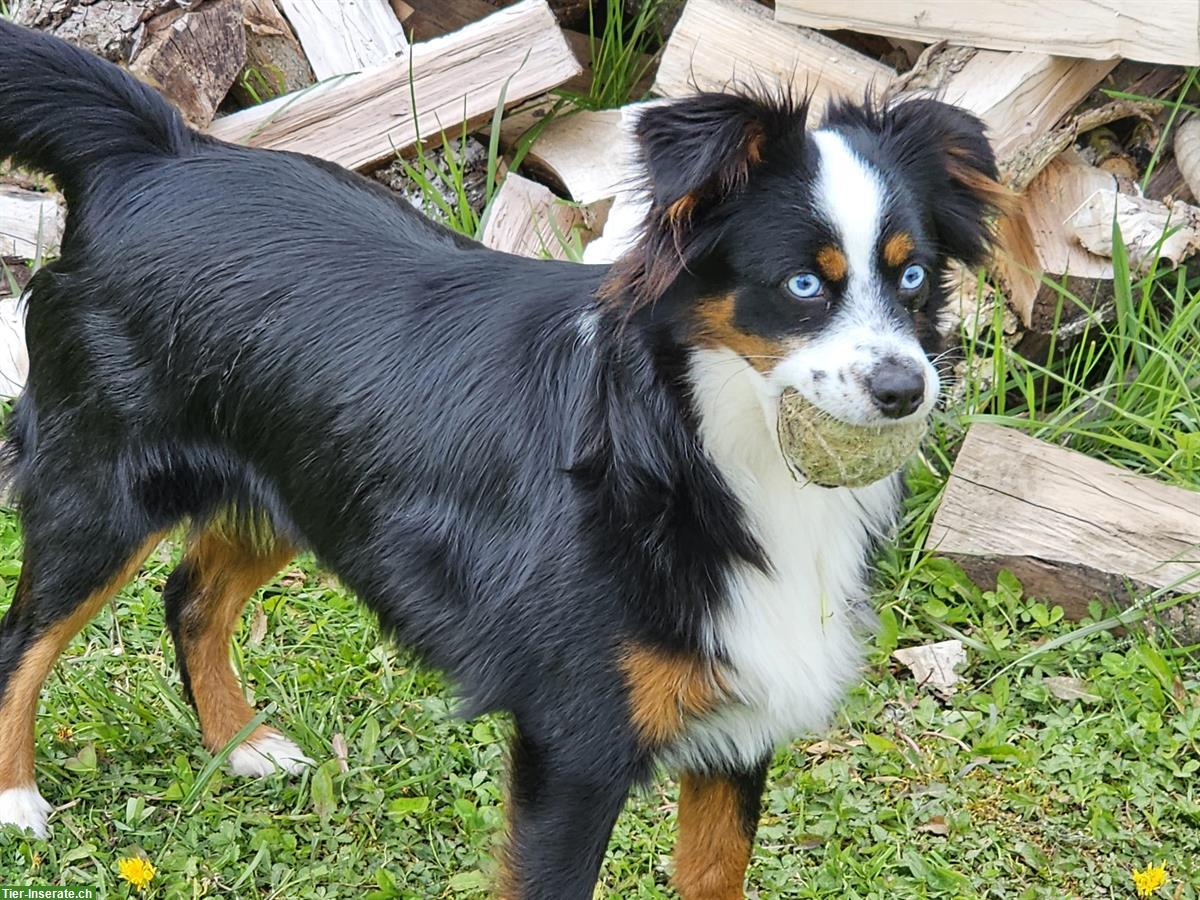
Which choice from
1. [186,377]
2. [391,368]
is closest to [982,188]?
[391,368]

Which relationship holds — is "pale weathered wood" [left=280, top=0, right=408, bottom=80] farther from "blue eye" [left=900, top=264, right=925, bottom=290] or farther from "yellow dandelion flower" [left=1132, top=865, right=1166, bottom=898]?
"yellow dandelion flower" [left=1132, top=865, right=1166, bottom=898]

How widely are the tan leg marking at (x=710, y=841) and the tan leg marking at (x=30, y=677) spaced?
133 centimetres

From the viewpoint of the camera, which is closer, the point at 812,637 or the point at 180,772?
the point at 812,637

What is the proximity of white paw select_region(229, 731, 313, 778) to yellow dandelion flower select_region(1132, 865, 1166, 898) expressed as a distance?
203 cm

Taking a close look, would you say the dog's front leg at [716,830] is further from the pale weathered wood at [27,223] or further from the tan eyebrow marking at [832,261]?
the pale weathered wood at [27,223]

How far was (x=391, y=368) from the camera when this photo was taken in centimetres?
296

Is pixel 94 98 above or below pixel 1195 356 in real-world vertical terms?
above

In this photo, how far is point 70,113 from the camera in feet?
10.0

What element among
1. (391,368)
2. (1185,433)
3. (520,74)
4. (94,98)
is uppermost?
(94,98)

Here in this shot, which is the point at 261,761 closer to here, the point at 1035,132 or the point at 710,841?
the point at 710,841

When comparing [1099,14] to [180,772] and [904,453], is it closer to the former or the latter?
[904,453]

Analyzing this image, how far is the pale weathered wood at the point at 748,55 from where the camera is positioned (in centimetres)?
465

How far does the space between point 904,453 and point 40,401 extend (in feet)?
6.36

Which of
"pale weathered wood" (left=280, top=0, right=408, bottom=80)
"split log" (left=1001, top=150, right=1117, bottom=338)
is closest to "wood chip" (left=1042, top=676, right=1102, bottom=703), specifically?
"split log" (left=1001, top=150, right=1117, bottom=338)
